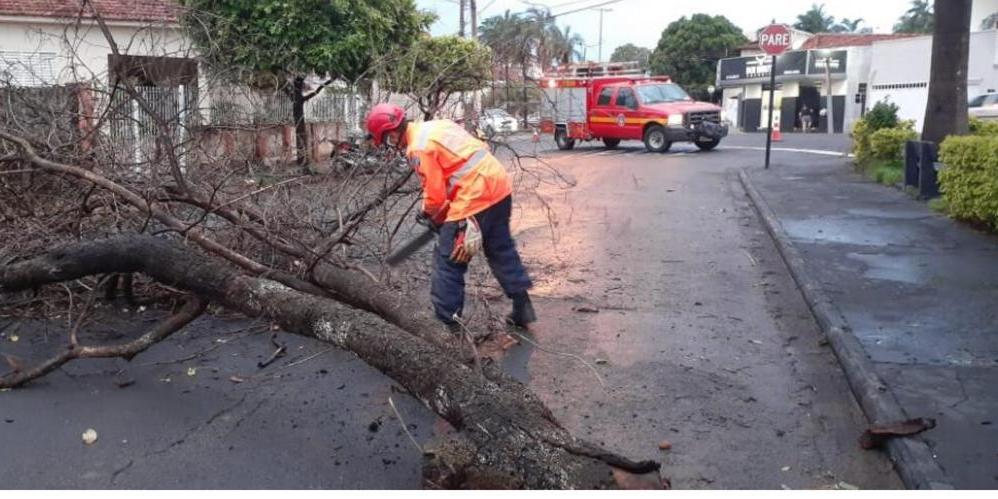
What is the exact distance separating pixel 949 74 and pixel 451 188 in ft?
35.6

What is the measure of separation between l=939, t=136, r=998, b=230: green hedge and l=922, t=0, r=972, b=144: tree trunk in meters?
3.15

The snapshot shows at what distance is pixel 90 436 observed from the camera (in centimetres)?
398

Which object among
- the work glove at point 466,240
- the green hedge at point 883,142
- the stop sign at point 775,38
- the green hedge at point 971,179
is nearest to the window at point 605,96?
the stop sign at point 775,38

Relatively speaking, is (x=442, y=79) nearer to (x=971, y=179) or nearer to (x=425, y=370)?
(x=425, y=370)

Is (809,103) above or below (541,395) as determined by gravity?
above

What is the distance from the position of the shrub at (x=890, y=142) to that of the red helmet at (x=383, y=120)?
1144cm

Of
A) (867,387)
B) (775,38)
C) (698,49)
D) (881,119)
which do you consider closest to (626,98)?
(775,38)

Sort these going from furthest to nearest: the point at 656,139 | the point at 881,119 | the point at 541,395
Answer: the point at 656,139 → the point at 881,119 → the point at 541,395

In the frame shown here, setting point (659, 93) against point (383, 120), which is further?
point (659, 93)

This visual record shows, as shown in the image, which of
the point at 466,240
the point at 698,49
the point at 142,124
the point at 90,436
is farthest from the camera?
the point at 698,49

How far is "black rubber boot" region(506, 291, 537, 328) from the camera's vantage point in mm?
5641

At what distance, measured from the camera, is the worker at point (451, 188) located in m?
5.00

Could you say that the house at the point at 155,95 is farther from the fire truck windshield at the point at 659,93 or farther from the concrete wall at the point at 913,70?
the concrete wall at the point at 913,70

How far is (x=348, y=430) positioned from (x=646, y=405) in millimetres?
1502
